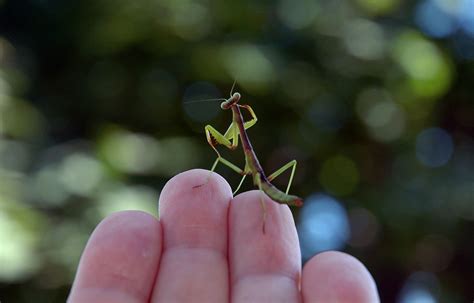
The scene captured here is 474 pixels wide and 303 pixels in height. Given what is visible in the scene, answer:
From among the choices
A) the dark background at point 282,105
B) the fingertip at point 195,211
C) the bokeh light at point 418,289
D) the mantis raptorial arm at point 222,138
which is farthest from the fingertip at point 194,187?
the bokeh light at point 418,289

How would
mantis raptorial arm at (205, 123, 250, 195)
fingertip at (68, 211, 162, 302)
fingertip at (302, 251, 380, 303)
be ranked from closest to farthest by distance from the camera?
fingertip at (302, 251, 380, 303) → fingertip at (68, 211, 162, 302) → mantis raptorial arm at (205, 123, 250, 195)

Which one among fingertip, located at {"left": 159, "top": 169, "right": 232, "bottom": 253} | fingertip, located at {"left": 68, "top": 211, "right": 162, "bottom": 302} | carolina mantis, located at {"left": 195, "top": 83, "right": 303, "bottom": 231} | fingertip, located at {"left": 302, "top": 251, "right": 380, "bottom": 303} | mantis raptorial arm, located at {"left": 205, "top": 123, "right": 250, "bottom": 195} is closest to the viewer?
fingertip, located at {"left": 302, "top": 251, "right": 380, "bottom": 303}

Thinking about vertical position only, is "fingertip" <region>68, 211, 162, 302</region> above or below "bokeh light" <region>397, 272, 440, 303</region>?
above

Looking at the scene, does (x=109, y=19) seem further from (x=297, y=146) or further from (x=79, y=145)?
(x=297, y=146)

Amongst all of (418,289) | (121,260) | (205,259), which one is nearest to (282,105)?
(418,289)

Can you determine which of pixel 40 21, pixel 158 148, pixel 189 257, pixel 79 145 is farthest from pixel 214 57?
pixel 189 257

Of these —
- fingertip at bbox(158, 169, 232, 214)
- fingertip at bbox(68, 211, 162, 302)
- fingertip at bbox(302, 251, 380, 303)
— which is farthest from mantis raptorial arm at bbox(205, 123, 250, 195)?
fingertip at bbox(302, 251, 380, 303)

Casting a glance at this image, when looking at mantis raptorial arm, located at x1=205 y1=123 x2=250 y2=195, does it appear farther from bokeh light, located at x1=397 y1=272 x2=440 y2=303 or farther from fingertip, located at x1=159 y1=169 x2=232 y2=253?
bokeh light, located at x1=397 y1=272 x2=440 y2=303

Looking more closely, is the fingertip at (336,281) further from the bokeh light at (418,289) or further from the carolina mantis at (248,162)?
the bokeh light at (418,289)
